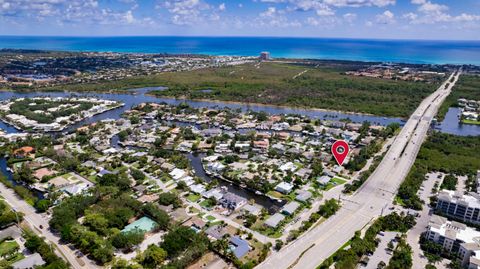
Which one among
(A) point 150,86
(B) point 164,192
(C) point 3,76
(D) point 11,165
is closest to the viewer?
(B) point 164,192

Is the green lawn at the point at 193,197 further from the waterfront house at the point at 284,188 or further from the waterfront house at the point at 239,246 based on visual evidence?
the waterfront house at the point at 284,188

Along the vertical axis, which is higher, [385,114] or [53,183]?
[385,114]

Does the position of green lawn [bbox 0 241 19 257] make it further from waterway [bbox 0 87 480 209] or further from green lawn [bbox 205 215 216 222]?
green lawn [bbox 205 215 216 222]

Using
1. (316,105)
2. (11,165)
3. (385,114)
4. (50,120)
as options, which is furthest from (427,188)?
(50,120)

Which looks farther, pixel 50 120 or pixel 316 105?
Answer: pixel 316 105

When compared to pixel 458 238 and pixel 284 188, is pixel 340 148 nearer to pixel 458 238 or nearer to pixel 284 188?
pixel 284 188

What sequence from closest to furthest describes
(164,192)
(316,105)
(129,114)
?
(164,192) → (129,114) → (316,105)

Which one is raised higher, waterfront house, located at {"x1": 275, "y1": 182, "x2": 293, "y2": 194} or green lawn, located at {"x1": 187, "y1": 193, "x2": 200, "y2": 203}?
waterfront house, located at {"x1": 275, "y1": 182, "x2": 293, "y2": 194}

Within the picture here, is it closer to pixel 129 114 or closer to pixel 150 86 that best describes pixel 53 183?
pixel 129 114

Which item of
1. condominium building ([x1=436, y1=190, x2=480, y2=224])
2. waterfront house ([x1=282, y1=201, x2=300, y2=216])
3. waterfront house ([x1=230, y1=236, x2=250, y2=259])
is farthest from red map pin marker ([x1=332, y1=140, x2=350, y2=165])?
waterfront house ([x1=230, y1=236, x2=250, y2=259])
